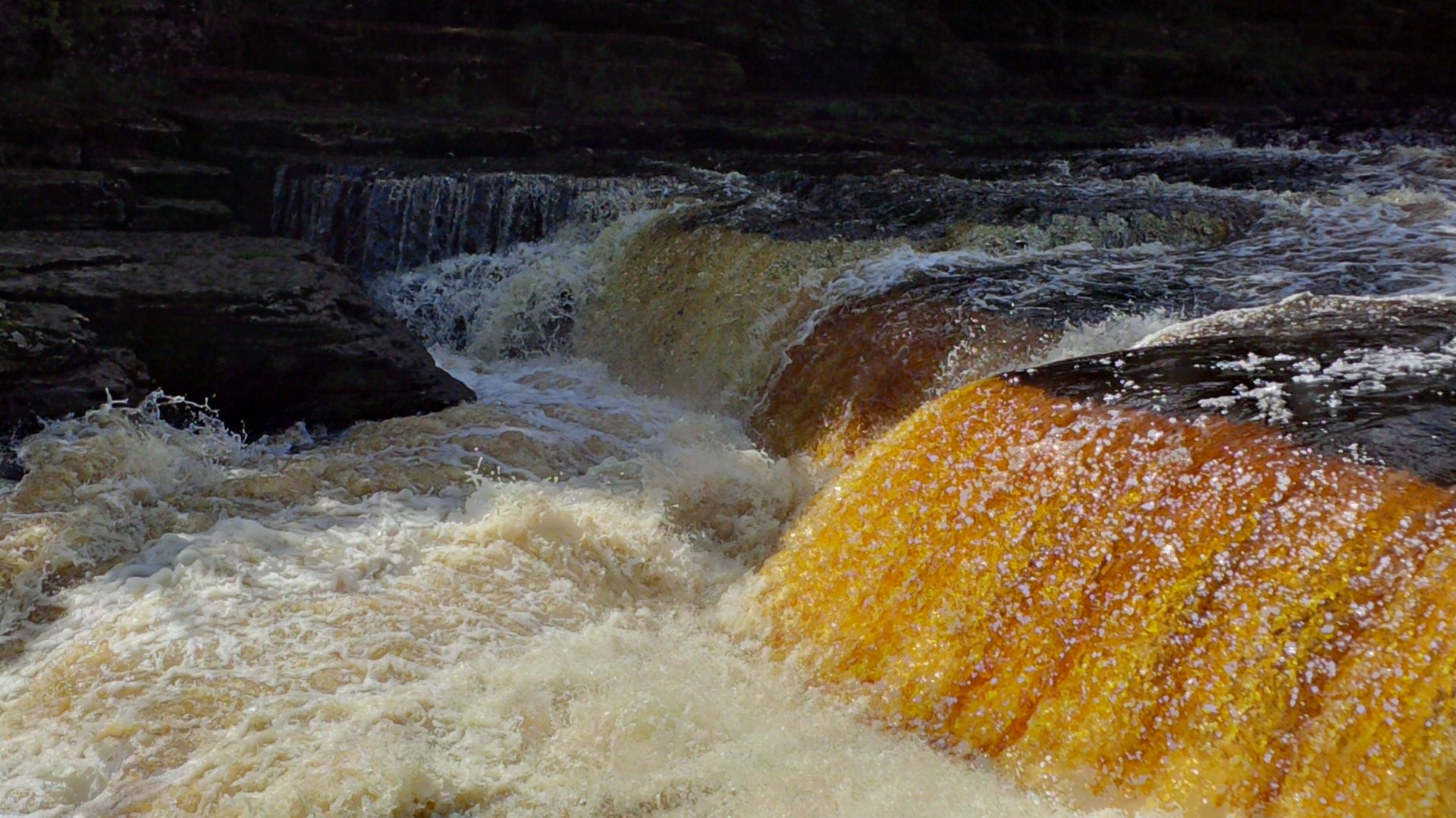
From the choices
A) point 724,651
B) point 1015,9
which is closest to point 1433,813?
point 724,651

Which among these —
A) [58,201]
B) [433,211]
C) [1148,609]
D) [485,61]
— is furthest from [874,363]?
[485,61]

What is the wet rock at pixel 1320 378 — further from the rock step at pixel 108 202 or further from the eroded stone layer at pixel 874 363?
the rock step at pixel 108 202

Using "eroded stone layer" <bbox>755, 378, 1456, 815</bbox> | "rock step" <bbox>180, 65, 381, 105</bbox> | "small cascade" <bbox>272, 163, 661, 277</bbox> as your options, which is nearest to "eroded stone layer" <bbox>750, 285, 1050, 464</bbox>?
"eroded stone layer" <bbox>755, 378, 1456, 815</bbox>

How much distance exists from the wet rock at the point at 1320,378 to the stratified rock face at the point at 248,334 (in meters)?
3.16

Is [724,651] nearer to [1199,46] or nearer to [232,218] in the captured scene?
[232,218]

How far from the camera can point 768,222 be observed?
6359mm

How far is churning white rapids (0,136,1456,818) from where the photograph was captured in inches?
110

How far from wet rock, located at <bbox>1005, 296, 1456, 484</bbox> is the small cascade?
423 cm

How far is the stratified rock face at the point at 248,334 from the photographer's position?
17.4ft

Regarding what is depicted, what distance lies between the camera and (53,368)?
497 centimetres

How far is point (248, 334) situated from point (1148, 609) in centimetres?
413

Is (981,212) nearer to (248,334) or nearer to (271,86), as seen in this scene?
(248,334)

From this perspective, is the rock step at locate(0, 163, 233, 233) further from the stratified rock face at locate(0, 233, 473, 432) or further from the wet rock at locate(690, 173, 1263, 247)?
the wet rock at locate(690, 173, 1263, 247)

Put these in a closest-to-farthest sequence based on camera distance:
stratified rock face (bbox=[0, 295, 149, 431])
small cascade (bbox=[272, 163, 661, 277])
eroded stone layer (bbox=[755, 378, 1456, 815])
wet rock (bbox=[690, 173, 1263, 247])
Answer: eroded stone layer (bbox=[755, 378, 1456, 815]) < stratified rock face (bbox=[0, 295, 149, 431]) < wet rock (bbox=[690, 173, 1263, 247]) < small cascade (bbox=[272, 163, 661, 277])
